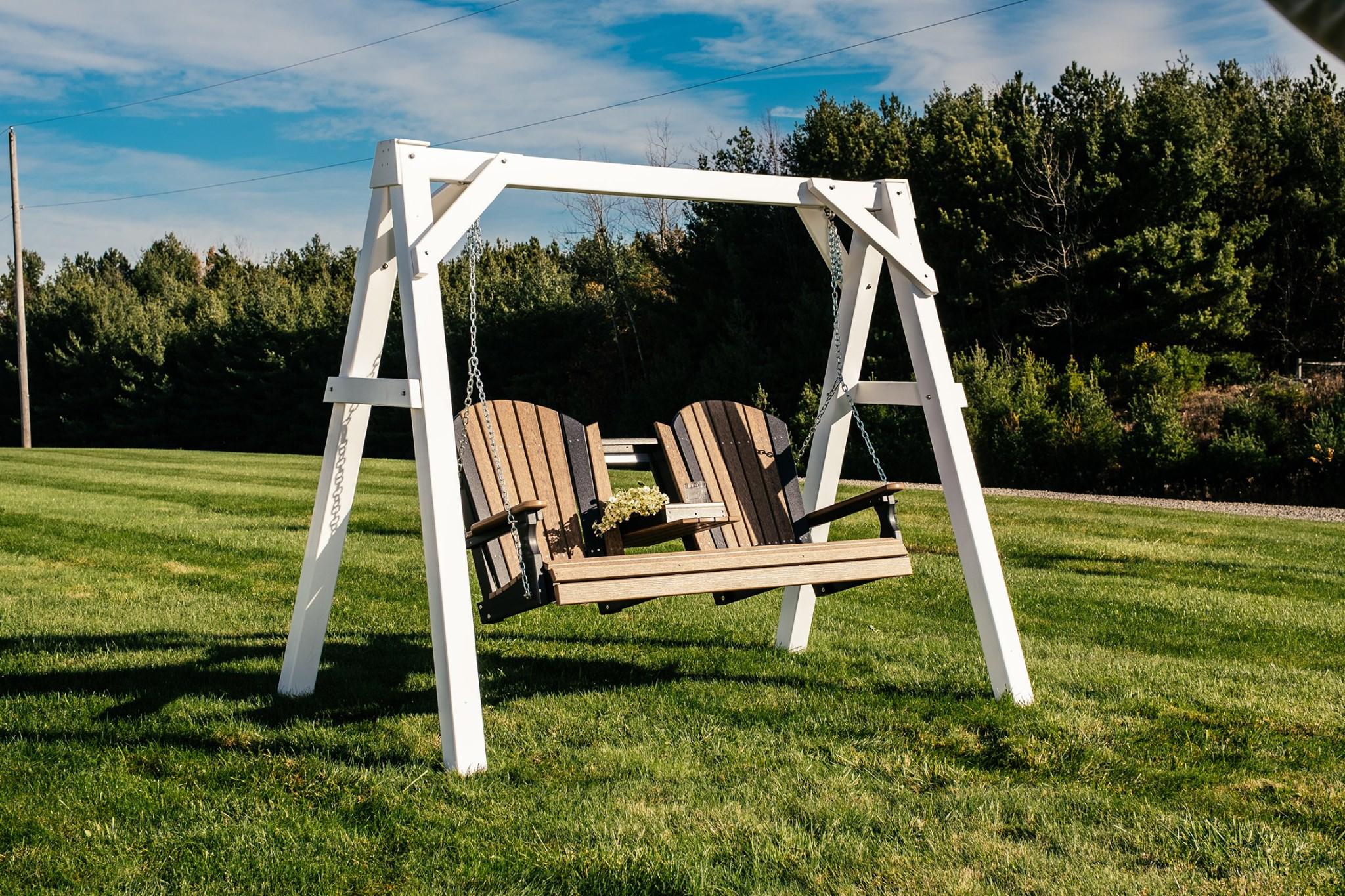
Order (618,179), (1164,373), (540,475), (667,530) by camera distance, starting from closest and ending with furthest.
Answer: (618,179)
(667,530)
(540,475)
(1164,373)

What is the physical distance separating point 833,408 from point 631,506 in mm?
972

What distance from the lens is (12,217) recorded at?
1111 inches

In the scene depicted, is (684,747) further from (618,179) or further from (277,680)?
(618,179)

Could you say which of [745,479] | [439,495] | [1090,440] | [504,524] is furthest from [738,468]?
[1090,440]

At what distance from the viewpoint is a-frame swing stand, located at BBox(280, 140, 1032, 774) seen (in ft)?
11.4

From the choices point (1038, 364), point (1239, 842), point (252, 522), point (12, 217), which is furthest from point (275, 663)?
point (12, 217)

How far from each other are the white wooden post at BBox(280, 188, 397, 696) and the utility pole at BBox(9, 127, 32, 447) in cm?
2605

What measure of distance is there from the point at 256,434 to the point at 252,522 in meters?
25.0

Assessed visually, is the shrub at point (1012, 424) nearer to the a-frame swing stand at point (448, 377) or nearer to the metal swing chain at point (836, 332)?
the metal swing chain at point (836, 332)

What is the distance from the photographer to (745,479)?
16.0 feet

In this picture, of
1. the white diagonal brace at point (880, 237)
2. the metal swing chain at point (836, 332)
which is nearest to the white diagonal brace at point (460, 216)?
the white diagonal brace at point (880, 237)

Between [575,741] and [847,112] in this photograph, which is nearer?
[575,741]

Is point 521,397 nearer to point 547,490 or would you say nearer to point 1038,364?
point 1038,364

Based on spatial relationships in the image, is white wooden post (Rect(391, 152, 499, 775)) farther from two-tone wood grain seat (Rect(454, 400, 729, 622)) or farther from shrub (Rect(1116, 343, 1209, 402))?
shrub (Rect(1116, 343, 1209, 402))
